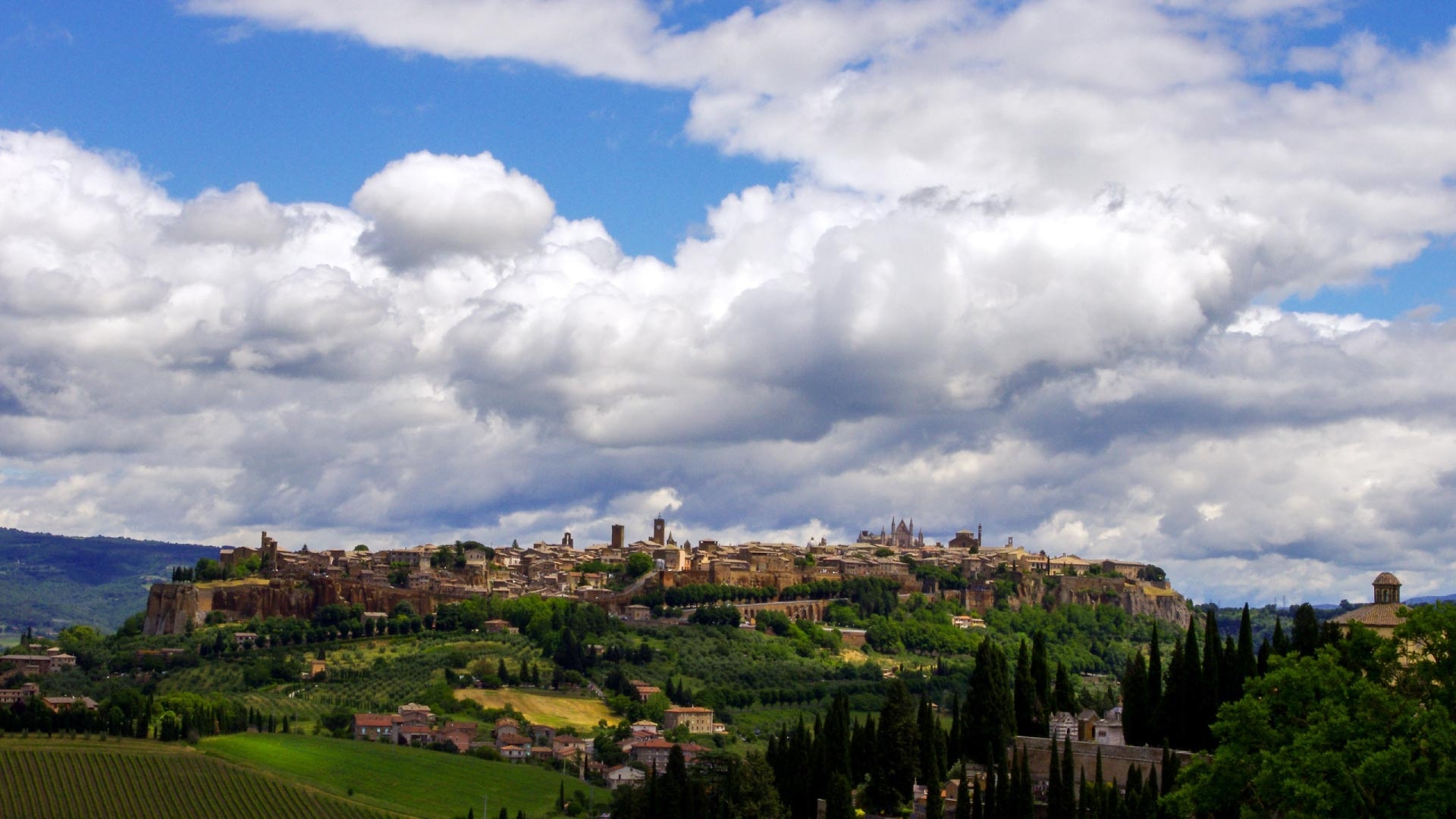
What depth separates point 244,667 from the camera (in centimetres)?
11056

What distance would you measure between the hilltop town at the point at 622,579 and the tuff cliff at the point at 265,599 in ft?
0.37

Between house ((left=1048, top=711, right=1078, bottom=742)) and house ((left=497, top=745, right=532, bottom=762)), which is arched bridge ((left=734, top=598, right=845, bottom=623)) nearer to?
house ((left=497, top=745, right=532, bottom=762))

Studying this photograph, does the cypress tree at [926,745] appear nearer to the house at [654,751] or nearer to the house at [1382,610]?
the house at [1382,610]

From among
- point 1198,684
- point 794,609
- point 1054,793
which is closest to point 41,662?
point 794,609

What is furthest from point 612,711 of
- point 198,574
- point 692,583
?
point 198,574

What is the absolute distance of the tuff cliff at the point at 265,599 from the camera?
5089 inches

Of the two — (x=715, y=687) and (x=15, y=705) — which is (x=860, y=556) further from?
(x=15, y=705)

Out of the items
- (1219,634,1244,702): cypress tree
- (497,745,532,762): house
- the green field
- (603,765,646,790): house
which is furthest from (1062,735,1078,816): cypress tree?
(497,745,532,762): house

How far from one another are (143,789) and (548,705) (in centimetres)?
2963

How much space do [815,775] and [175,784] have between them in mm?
34827

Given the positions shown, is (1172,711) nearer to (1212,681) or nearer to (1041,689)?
(1212,681)

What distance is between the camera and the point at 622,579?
145 m

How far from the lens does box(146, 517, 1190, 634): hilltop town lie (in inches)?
5172

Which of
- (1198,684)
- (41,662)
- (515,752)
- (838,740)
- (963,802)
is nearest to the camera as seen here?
(963,802)
